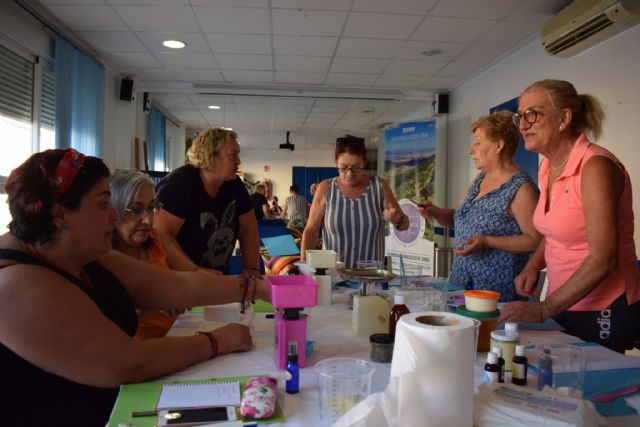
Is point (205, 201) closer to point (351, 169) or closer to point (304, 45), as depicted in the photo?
point (351, 169)

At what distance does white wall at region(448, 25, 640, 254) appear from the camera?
3398 millimetres

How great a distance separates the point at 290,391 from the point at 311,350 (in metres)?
0.28

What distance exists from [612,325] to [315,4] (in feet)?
10.4

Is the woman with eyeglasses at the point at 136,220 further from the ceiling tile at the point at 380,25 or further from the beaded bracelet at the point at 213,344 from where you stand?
the ceiling tile at the point at 380,25

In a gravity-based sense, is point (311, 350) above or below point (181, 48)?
below

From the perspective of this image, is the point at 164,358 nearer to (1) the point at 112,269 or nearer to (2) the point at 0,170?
(1) the point at 112,269

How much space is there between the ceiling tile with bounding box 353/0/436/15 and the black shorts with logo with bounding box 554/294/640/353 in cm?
287

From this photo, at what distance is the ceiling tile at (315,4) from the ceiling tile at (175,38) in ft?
3.66

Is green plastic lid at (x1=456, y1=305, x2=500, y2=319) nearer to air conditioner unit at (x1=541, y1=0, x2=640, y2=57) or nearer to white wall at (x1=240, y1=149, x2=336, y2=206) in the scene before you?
air conditioner unit at (x1=541, y1=0, x2=640, y2=57)

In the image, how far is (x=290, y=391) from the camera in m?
1.10

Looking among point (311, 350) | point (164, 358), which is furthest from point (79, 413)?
point (311, 350)

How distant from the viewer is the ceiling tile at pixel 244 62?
5168 mm

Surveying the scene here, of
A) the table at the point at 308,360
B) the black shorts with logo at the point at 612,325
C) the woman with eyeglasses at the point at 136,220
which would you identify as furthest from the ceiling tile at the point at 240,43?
the black shorts with logo at the point at 612,325

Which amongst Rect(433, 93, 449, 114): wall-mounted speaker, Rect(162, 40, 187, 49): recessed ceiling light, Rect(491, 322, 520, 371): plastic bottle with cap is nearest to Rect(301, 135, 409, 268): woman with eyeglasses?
Rect(491, 322, 520, 371): plastic bottle with cap
